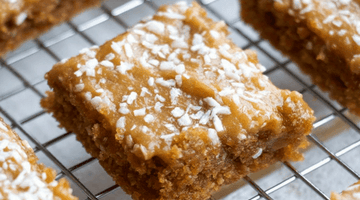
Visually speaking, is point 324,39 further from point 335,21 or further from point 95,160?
point 95,160

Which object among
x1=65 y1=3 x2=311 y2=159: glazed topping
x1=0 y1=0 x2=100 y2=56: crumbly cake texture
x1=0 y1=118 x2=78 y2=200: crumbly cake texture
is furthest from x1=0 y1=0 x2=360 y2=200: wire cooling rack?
x1=0 y1=118 x2=78 y2=200: crumbly cake texture

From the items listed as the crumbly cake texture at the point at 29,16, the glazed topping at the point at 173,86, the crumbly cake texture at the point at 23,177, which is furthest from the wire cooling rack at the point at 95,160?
the crumbly cake texture at the point at 23,177

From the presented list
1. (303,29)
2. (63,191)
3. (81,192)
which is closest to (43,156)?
(81,192)

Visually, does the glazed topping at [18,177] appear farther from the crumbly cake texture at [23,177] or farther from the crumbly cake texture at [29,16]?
the crumbly cake texture at [29,16]

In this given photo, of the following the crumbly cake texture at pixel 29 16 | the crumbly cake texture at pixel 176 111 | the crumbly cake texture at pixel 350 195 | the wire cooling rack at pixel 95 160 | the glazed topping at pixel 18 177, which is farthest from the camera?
the crumbly cake texture at pixel 29 16

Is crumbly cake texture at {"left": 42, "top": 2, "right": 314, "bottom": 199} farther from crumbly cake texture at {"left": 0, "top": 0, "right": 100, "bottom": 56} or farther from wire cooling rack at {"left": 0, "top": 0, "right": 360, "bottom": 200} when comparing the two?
crumbly cake texture at {"left": 0, "top": 0, "right": 100, "bottom": 56}

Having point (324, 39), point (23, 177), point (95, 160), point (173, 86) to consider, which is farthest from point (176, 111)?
point (324, 39)

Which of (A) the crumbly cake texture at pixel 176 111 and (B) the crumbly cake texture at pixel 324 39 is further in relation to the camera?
(B) the crumbly cake texture at pixel 324 39
